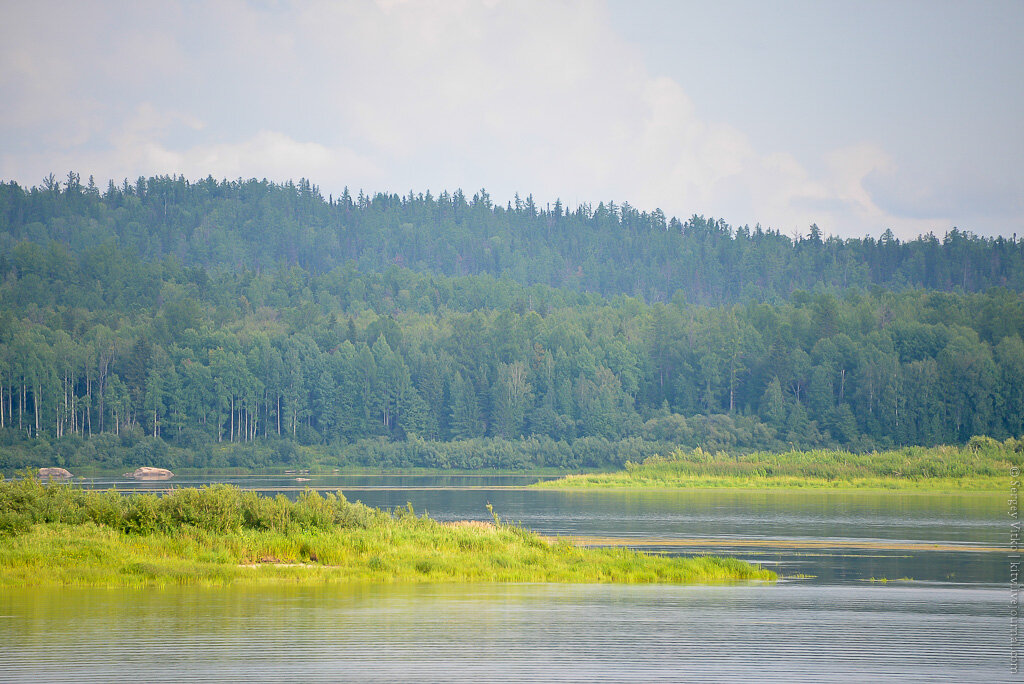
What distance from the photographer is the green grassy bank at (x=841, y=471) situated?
94.9 metres

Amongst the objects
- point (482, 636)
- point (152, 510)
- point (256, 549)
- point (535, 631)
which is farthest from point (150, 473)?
point (482, 636)

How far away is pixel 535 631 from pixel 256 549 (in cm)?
1124

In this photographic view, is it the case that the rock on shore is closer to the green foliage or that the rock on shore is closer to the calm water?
the green foliage

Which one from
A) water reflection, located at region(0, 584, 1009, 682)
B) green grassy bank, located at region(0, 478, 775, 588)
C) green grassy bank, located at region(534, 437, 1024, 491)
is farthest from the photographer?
green grassy bank, located at region(534, 437, 1024, 491)

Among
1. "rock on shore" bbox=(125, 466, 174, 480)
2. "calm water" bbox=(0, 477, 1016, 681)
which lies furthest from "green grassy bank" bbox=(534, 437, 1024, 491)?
"calm water" bbox=(0, 477, 1016, 681)

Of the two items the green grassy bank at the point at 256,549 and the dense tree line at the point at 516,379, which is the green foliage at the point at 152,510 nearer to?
the green grassy bank at the point at 256,549

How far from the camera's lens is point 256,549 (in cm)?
3397

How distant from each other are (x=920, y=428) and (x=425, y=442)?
189ft

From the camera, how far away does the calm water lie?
71.6ft

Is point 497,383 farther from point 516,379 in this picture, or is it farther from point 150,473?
point 150,473

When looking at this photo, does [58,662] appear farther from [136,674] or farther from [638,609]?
[638,609]

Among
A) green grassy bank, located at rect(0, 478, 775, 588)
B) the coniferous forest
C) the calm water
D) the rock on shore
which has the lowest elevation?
the rock on shore

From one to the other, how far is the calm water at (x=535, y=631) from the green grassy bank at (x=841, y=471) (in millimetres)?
55640

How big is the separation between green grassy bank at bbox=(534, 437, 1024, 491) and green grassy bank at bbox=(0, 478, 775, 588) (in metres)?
60.9
